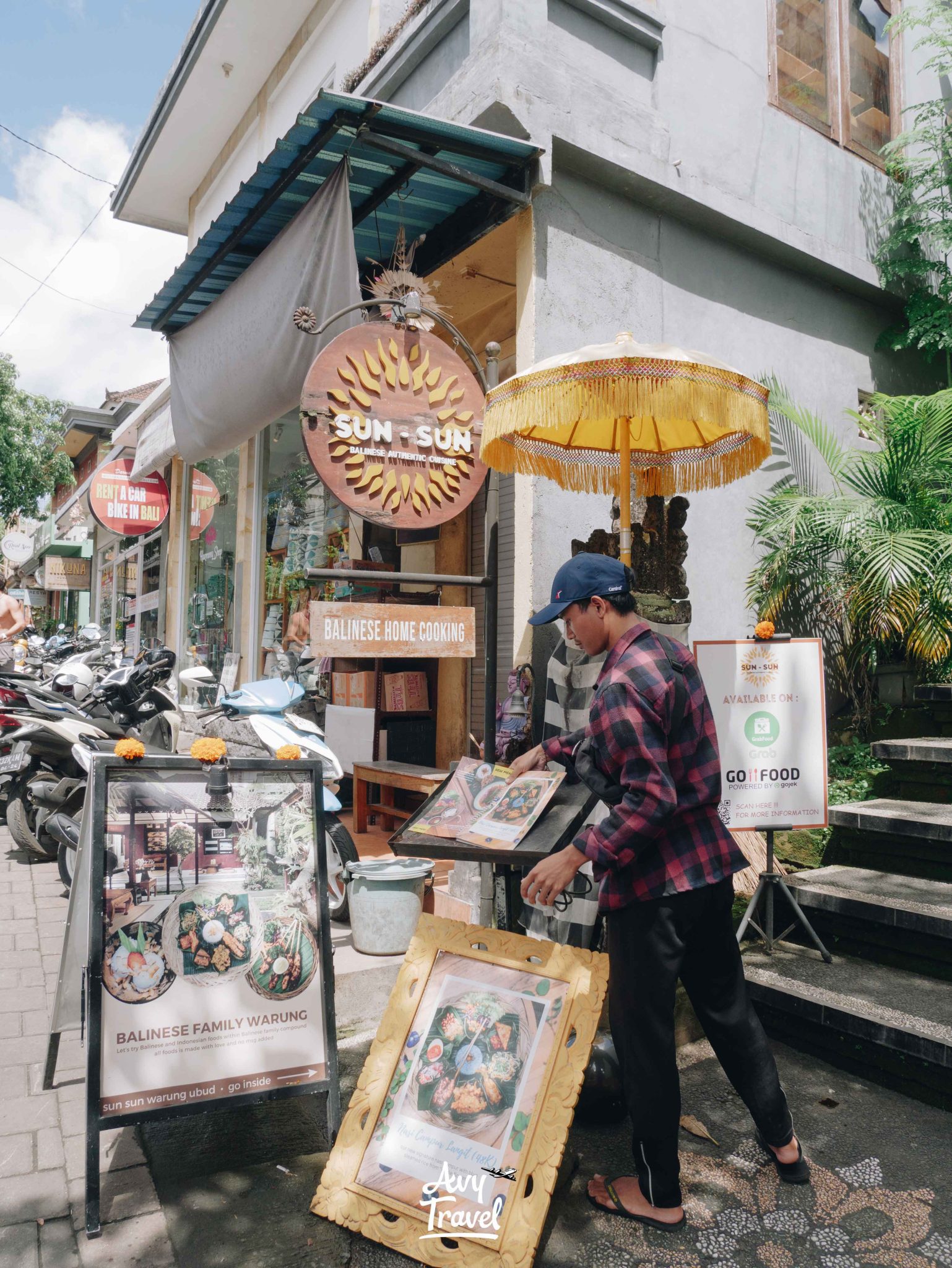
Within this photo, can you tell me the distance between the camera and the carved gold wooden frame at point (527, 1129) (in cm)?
236

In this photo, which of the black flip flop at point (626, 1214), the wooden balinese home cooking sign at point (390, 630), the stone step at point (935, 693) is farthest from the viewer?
the stone step at point (935, 693)

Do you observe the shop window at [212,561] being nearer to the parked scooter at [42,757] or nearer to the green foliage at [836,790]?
the parked scooter at [42,757]

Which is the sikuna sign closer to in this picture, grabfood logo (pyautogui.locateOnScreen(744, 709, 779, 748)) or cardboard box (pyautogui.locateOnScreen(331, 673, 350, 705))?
cardboard box (pyautogui.locateOnScreen(331, 673, 350, 705))

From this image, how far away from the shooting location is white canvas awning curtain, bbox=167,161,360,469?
16.1ft

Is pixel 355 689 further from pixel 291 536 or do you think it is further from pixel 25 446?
pixel 25 446

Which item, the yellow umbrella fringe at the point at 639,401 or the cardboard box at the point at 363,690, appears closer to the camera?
the yellow umbrella fringe at the point at 639,401

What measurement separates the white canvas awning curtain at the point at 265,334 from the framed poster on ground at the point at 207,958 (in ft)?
9.08

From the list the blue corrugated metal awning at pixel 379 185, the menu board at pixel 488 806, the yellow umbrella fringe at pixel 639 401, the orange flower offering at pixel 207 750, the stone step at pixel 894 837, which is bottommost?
the stone step at pixel 894 837

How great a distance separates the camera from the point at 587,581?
2793 mm

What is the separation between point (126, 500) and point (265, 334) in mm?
5857

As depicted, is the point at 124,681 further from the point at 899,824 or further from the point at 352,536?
the point at 899,824

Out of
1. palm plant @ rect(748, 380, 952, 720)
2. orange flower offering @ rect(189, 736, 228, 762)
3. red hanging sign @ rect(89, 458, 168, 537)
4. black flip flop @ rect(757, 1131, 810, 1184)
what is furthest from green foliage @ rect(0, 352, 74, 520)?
black flip flop @ rect(757, 1131, 810, 1184)

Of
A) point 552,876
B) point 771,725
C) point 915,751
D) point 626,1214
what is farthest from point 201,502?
point 626,1214

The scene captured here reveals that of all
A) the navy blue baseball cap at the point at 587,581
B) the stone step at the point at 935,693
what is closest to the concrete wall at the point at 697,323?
the stone step at the point at 935,693
